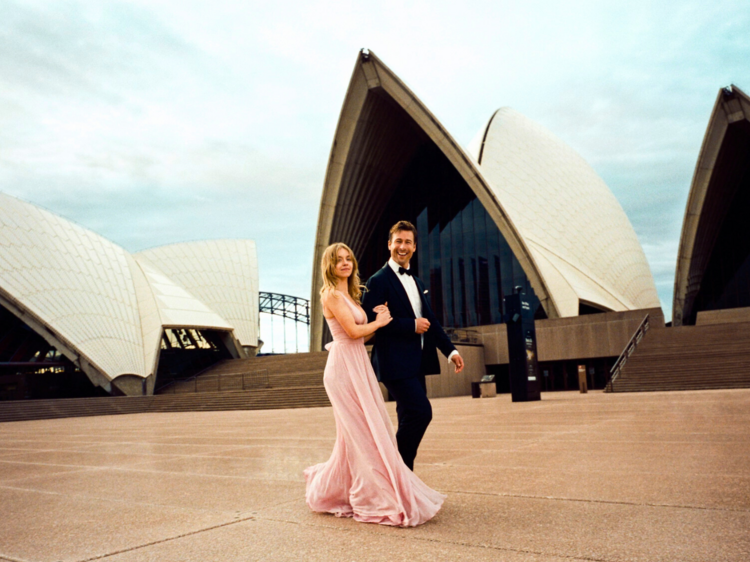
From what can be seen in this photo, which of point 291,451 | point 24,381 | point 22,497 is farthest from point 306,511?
point 24,381

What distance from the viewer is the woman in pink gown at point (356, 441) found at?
9.46ft

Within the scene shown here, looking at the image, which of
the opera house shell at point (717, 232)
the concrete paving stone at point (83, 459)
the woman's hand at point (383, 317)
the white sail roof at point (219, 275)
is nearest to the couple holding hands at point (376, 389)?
the woman's hand at point (383, 317)

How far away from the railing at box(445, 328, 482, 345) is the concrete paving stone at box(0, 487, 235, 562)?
21.5 metres

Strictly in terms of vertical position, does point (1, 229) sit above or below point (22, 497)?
above

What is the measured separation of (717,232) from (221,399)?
26466 mm

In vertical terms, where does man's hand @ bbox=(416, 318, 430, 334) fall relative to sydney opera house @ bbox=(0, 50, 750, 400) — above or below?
below

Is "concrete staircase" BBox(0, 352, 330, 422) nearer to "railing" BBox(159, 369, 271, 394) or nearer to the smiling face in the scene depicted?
"railing" BBox(159, 369, 271, 394)

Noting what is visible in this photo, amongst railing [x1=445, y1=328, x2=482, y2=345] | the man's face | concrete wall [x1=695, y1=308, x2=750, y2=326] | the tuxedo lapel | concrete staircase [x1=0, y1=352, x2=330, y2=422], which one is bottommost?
concrete staircase [x1=0, y1=352, x2=330, y2=422]

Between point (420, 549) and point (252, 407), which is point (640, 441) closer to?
point (420, 549)

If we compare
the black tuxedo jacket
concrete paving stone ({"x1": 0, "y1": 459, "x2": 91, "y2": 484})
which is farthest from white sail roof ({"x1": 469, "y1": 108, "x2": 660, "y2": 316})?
the black tuxedo jacket

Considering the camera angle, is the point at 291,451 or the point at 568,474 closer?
the point at 568,474

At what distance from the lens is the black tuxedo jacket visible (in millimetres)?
3270

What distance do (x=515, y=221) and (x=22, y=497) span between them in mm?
26902

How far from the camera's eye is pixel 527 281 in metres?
27.9
